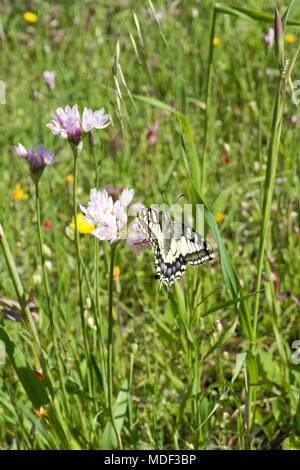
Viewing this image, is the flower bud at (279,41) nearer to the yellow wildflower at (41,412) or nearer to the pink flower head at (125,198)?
the pink flower head at (125,198)

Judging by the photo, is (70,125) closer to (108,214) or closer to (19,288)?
(108,214)

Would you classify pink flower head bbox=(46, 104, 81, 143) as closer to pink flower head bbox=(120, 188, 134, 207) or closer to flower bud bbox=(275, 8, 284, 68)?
pink flower head bbox=(120, 188, 134, 207)

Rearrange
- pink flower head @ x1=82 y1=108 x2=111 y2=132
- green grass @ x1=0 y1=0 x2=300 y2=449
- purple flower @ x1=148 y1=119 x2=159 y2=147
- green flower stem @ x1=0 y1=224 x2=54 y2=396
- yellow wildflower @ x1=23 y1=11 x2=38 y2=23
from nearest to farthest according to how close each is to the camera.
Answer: green flower stem @ x1=0 y1=224 x2=54 y2=396
pink flower head @ x1=82 y1=108 x2=111 y2=132
green grass @ x1=0 y1=0 x2=300 y2=449
purple flower @ x1=148 y1=119 x2=159 y2=147
yellow wildflower @ x1=23 y1=11 x2=38 y2=23

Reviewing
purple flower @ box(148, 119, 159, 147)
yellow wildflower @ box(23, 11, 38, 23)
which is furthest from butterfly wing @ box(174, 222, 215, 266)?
yellow wildflower @ box(23, 11, 38, 23)

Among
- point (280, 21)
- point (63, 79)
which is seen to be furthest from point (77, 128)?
point (63, 79)

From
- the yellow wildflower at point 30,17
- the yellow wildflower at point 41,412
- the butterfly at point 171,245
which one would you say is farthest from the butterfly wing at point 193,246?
the yellow wildflower at point 30,17
